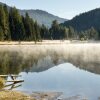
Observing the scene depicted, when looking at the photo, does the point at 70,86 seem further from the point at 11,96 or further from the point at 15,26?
the point at 15,26

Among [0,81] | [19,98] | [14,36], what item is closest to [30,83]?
[0,81]

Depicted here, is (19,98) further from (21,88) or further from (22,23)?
(22,23)

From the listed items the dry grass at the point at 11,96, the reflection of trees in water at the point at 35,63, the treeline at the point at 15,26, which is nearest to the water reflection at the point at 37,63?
the reflection of trees in water at the point at 35,63

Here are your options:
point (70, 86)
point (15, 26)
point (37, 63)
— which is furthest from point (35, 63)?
point (15, 26)

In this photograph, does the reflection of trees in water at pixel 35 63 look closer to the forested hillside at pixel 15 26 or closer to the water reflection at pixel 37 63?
the water reflection at pixel 37 63

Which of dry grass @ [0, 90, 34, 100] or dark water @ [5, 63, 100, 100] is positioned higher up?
dry grass @ [0, 90, 34, 100]

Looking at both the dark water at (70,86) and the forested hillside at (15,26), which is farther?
the forested hillside at (15,26)

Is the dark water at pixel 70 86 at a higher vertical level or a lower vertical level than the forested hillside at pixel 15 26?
lower

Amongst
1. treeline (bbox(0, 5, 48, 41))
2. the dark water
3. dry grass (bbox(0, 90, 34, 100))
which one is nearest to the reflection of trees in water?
the dark water

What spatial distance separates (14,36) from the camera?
15262cm

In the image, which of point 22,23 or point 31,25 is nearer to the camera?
point 22,23

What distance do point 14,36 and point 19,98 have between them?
128 metres

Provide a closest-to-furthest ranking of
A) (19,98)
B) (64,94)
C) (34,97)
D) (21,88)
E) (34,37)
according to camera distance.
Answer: (19,98) < (34,97) < (64,94) < (21,88) < (34,37)

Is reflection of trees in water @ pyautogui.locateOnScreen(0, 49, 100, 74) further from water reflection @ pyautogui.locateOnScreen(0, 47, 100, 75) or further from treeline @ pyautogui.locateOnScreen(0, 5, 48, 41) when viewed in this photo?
treeline @ pyautogui.locateOnScreen(0, 5, 48, 41)
